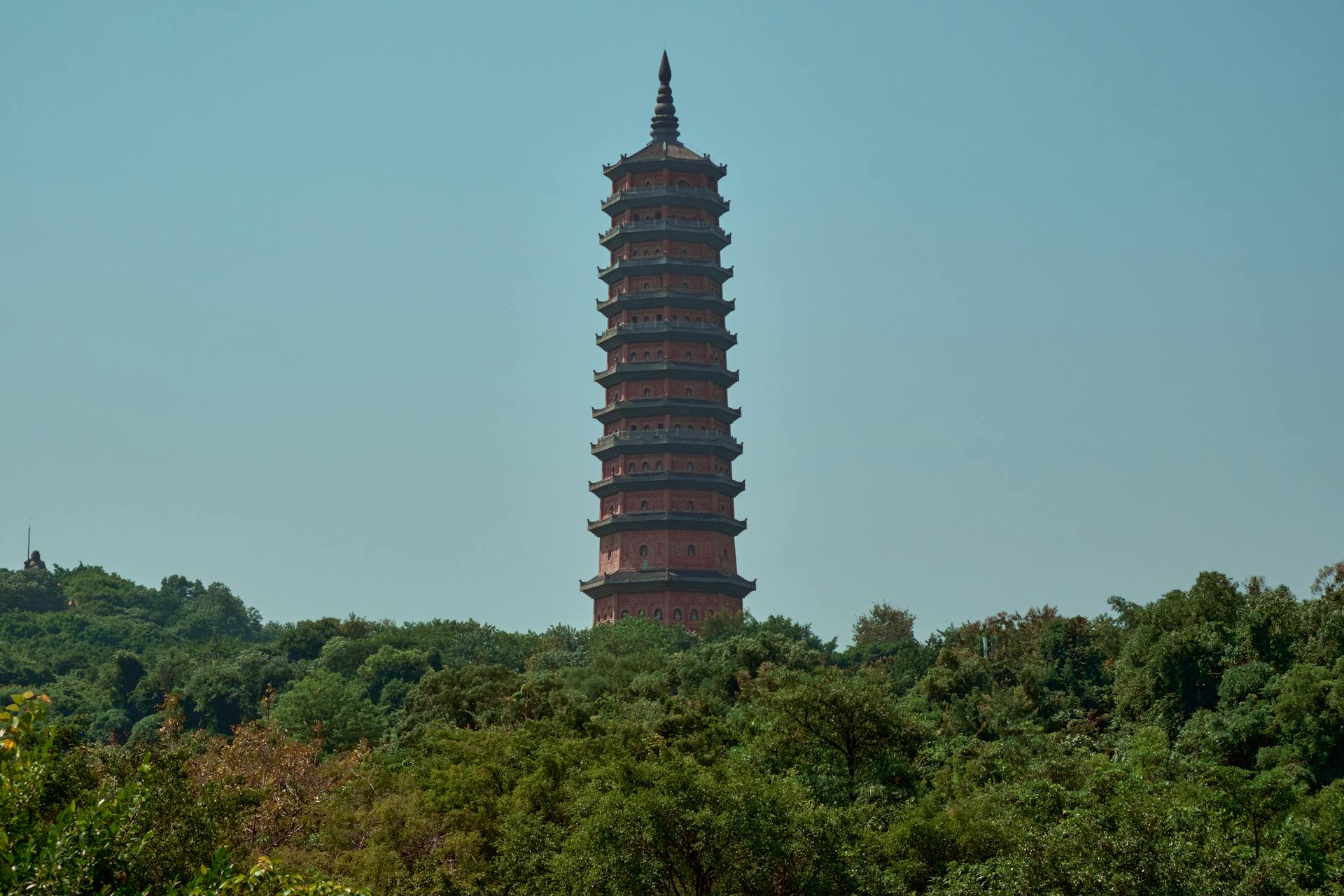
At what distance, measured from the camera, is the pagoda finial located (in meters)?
96.0

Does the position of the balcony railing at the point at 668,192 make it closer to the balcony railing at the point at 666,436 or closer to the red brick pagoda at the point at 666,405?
the red brick pagoda at the point at 666,405

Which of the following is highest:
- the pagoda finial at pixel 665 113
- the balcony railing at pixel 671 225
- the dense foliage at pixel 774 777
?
the pagoda finial at pixel 665 113

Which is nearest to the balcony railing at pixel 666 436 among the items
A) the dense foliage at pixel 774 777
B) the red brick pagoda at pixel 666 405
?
the red brick pagoda at pixel 666 405

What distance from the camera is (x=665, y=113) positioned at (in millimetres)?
96812

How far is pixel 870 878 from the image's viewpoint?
33.3 meters

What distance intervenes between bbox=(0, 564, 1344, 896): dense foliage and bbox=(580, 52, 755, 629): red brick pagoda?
20.6 m

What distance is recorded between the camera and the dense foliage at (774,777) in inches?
1160

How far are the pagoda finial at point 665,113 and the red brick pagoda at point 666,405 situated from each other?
2.51m

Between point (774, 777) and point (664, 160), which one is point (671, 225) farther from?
point (774, 777)

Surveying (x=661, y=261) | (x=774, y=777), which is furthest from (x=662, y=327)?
(x=774, y=777)

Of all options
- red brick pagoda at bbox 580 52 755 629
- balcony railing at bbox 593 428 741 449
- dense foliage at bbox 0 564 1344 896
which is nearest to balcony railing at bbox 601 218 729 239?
red brick pagoda at bbox 580 52 755 629

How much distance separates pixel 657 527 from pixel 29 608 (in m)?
53.3

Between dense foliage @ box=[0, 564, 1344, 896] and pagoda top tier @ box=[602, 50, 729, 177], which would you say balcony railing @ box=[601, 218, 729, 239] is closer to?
pagoda top tier @ box=[602, 50, 729, 177]

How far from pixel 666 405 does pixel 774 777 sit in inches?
1961
